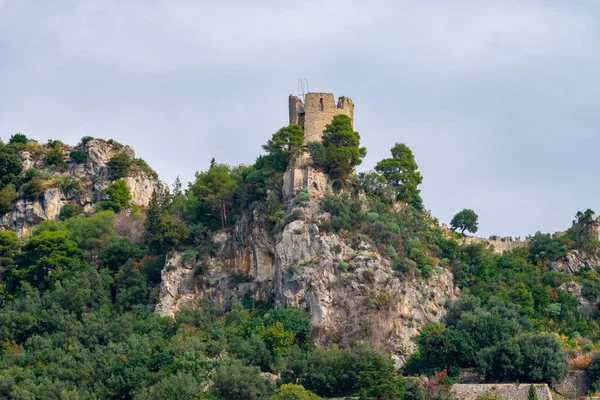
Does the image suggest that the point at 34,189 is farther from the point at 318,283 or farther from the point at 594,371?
the point at 594,371

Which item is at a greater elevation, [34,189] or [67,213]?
[34,189]

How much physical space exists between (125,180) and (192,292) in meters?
17.8

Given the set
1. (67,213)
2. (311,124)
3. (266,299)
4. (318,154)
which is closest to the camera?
(266,299)

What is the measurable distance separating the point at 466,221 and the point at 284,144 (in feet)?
43.9

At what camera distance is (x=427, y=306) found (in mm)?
59625

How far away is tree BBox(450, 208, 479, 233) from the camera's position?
73.8m

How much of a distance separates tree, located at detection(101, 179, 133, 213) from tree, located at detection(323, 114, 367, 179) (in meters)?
15.3

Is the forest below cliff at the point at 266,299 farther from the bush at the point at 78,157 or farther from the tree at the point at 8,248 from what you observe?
the bush at the point at 78,157

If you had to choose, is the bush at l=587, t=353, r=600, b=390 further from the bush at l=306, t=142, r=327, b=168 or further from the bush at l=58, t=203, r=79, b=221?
the bush at l=58, t=203, r=79, b=221

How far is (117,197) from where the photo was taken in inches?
3007

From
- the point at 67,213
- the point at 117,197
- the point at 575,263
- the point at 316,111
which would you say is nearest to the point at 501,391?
the point at 575,263

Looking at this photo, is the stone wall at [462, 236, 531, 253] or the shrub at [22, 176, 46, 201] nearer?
the stone wall at [462, 236, 531, 253]

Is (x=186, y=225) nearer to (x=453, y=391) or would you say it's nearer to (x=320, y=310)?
(x=320, y=310)

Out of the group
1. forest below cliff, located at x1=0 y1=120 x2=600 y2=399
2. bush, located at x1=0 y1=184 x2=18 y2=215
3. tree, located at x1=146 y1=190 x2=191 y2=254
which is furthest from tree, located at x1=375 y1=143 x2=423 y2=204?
bush, located at x1=0 y1=184 x2=18 y2=215
